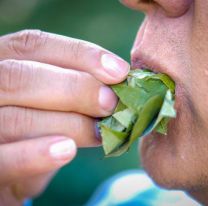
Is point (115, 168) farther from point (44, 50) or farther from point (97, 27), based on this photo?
point (44, 50)

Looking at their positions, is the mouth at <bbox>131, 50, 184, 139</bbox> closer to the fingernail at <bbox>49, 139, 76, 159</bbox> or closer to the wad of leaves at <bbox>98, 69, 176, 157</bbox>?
the wad of leaves at <bbox>98, 69, 176, 157</bbox>

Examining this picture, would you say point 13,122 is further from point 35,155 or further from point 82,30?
point 82,30

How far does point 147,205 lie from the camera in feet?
7.06

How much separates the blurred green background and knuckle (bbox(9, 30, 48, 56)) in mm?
1564

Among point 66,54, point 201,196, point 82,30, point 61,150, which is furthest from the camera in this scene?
point 82,30

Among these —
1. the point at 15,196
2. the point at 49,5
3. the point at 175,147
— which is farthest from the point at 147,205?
the point at 49,5

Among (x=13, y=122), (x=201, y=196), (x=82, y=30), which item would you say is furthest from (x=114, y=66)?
(x=82, y=30)

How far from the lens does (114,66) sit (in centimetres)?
125

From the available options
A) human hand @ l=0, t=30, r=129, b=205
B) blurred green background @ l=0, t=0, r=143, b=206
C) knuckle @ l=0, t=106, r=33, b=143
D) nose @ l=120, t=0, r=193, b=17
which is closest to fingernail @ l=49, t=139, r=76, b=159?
human hand @ l=0, t=30, r=129, b=205

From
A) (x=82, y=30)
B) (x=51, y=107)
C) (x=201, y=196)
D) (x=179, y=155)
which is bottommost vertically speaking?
(x=82, y=30)

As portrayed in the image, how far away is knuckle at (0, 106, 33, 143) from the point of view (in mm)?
1253

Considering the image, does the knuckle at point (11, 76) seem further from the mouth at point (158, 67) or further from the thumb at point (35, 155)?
the mouth at point (158, 67)

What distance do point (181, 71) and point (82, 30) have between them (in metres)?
2.47

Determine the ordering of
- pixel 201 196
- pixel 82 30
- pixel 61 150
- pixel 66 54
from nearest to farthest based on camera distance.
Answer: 1. pixel 61 150
2. pixel 66 54
3. pixel 201 196
4. pixel 82 30
